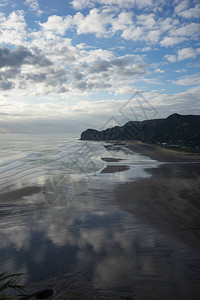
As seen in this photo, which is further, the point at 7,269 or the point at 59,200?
the point at 59,200

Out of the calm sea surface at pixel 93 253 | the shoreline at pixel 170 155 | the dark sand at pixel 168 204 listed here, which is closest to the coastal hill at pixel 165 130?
the shoreline at pixel 170 155

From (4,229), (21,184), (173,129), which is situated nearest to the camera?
(4,229)

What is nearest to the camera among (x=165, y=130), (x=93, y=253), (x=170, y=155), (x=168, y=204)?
(x=93, y=253)

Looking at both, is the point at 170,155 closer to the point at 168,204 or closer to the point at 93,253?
the point at 168,204

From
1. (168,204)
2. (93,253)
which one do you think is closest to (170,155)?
(168,204)

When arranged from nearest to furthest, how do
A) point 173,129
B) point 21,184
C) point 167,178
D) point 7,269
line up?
point 7,269
point 21,184
point 167,178
point 173,129

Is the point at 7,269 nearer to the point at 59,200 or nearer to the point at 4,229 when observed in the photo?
the point at 4,229

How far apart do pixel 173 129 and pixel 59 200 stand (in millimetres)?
141128

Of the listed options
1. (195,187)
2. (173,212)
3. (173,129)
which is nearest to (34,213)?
(173,212)

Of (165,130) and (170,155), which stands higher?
(165,130)

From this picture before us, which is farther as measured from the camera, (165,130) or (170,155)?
(165,130)

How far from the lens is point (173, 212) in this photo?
1039 cm

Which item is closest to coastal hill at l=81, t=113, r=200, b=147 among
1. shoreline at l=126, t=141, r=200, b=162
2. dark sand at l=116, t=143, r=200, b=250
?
shoreline at l=126, t=141, r=200, b=162

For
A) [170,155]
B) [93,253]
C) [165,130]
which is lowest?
[170,155]
